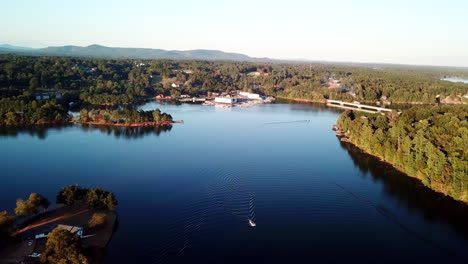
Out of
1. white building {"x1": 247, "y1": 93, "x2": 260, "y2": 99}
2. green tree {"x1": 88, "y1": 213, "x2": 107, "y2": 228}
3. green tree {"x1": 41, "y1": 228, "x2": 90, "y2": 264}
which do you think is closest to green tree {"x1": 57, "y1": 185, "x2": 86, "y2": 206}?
green tree {"x1": 88, "y1": 213, "x2": 107, "y2": 228}

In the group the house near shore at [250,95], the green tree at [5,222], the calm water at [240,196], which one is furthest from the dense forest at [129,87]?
the green tree at [5,222]

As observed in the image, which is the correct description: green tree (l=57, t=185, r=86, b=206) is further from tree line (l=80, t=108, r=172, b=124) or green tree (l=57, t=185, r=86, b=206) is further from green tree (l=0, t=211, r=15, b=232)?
tree line (l=80, t=108, r=172, b=124)

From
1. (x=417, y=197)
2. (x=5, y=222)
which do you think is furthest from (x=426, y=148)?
(x=5, y=222)

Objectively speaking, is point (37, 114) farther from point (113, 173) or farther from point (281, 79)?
point (281, 79)

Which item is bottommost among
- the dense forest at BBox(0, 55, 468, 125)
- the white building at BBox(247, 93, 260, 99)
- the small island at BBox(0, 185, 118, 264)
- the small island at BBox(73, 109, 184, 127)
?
the small island at BBox(0, 185, 118, 264)

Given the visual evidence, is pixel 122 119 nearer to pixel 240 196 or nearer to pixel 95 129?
pixel 95 129
